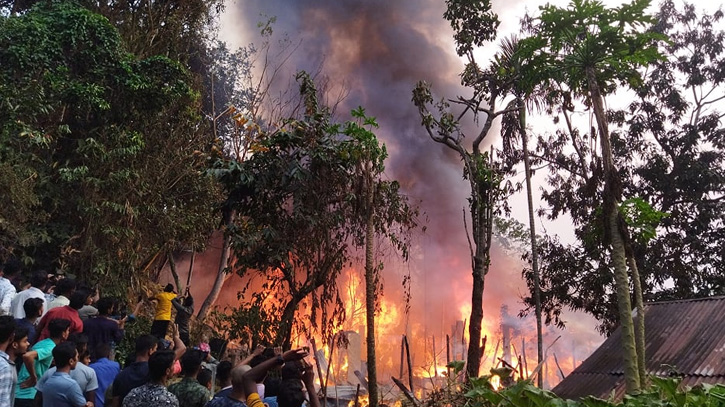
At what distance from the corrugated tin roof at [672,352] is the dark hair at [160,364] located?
29.6 ft

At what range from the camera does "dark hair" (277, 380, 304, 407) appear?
4074 mm

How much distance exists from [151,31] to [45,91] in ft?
19.0

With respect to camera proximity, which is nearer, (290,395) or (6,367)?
(290,395)

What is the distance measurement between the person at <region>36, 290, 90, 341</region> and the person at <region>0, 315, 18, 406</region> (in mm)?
1810

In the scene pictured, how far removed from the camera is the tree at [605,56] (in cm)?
802

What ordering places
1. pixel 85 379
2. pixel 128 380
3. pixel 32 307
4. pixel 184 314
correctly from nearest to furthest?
pixel 128 380, pixel 85 379, pixel 32 307, pixel 184 314

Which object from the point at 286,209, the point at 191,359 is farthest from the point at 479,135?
the point at 191,359

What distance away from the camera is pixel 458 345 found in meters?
46.8

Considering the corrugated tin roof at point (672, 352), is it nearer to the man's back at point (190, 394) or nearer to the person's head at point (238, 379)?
the man's back at point (190, 394)

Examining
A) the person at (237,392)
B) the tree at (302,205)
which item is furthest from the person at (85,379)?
the tree at (302,205)

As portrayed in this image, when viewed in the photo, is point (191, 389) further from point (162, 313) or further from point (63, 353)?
point (162, 313)

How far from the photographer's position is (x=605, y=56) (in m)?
8.63

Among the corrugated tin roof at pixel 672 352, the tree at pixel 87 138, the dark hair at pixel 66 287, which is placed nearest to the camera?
the dark hair at pixel 66 287

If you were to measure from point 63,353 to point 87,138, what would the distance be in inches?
522
